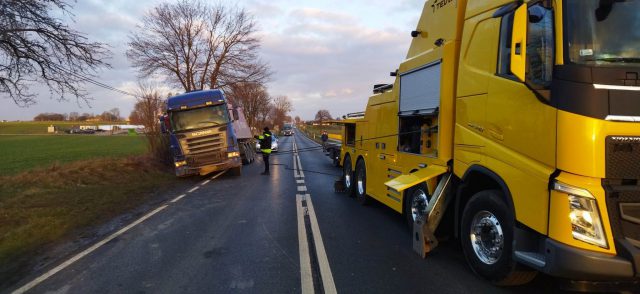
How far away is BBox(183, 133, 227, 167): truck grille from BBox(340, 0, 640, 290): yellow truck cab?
1189 cm

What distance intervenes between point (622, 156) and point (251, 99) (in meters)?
62.0

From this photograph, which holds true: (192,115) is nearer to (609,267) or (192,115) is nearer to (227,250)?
(227,250)

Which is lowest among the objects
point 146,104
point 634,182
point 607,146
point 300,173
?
point 300,173

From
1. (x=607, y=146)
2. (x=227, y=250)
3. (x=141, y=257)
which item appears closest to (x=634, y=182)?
(x=607, y=146)

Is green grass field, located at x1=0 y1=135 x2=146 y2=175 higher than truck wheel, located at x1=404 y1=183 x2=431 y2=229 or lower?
lower

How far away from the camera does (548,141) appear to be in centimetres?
348

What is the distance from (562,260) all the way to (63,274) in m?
5.25

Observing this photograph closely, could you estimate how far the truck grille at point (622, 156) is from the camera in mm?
3248

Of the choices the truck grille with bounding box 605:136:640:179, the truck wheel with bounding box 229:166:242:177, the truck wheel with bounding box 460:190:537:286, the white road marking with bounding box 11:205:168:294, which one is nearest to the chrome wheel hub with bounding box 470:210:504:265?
the truck wheel with bounding box 460:190:537:286

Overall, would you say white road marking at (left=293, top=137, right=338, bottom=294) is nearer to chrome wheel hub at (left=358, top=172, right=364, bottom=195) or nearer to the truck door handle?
Result: chrome wheel hub at (left=358, top=172, right=364, bottom=195)

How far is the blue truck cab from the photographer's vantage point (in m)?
15.8

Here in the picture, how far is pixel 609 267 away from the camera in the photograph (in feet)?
10.5

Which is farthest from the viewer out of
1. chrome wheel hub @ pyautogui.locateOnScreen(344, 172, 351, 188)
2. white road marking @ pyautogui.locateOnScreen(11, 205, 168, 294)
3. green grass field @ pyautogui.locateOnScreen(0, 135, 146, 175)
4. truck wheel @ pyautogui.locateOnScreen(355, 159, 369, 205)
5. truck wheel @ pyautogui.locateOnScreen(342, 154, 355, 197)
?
green grass field @ pyautogui.locateOnScreen(0, 135, 146, 175)

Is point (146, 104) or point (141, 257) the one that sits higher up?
point (146, 104)
